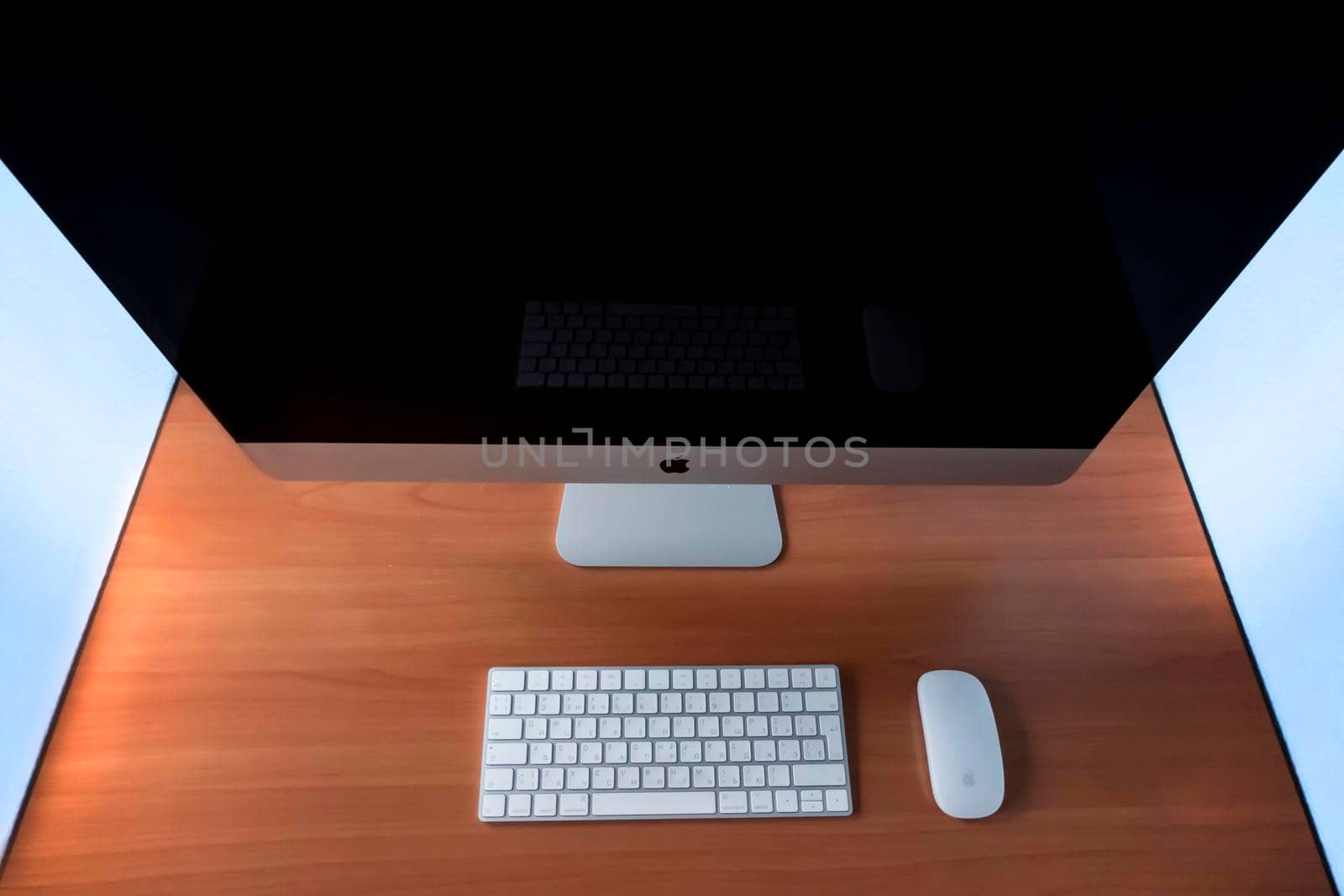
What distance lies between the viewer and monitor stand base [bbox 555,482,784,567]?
729 millimetres

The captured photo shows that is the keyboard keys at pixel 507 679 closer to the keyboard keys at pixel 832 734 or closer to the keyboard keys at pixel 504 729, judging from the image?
the keyboard keys at pixel 504 729

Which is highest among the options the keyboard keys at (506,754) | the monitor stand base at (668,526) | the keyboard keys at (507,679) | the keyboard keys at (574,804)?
the monitor stand base at (668,526)

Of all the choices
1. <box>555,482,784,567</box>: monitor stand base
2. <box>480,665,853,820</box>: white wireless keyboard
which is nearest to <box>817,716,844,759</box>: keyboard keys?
<box>480,665,853,820</box>: white wireless keyboard

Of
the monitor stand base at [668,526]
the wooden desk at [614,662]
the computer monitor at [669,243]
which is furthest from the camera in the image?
the monitor stand base at [668,526]

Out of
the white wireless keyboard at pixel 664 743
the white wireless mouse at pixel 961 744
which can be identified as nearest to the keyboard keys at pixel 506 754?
the white wireless keyboard at pixel 664 743

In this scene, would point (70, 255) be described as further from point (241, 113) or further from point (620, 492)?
point (620, 492)

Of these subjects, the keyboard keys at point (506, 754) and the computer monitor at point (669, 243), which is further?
the keyboard keys at point (506, 754)

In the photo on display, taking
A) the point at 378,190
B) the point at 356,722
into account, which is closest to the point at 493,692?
the point at 356,722

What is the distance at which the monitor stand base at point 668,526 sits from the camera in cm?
73

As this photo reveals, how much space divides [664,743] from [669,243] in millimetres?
378

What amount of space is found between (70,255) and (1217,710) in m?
1.00

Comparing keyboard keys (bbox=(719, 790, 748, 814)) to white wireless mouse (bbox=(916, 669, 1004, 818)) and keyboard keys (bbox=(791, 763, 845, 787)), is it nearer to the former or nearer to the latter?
keyboard keys (bbox=(791, 763, 845, 787))

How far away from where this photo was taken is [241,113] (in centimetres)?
43

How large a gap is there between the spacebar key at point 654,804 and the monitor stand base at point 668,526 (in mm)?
194
